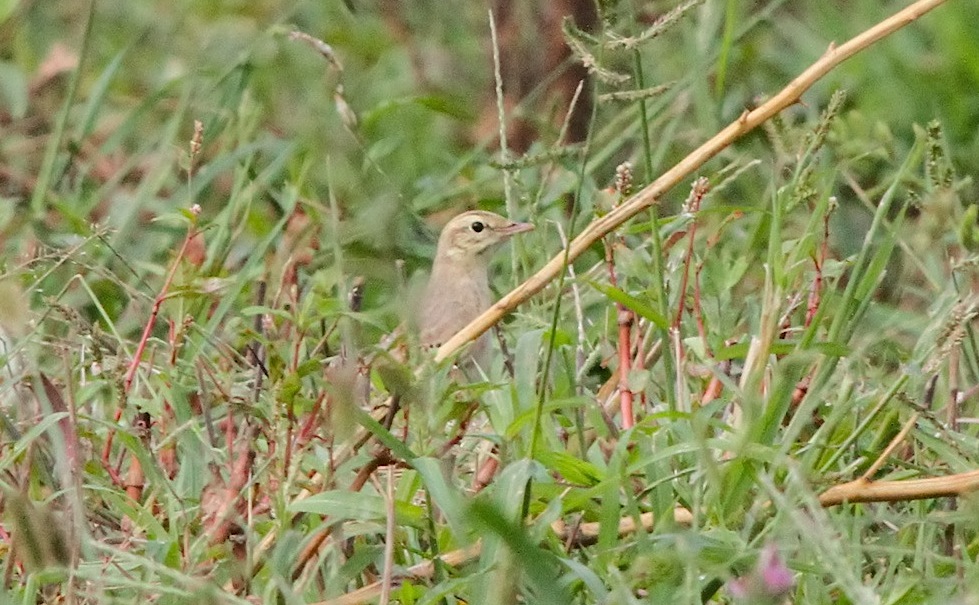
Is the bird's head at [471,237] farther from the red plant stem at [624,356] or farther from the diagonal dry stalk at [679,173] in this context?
the diagonal dry stalk at [679,173]

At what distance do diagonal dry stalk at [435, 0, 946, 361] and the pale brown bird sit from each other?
1881 millimetres

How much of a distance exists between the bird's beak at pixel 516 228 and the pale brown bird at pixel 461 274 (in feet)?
0.07

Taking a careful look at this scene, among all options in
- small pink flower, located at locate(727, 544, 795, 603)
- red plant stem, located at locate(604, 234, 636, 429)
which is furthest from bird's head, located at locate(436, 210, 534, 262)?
small pink flower, located at locate(727, 544, 795, 603)

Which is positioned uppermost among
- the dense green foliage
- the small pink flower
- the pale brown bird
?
the pale brown bird

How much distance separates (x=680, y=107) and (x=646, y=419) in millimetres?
2597

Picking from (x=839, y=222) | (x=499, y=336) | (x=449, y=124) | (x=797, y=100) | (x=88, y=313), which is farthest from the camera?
(x=449, y=124)

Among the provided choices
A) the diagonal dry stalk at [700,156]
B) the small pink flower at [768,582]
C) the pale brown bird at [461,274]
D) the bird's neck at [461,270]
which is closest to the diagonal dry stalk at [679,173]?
the diagonal dry stalk at [700,156]

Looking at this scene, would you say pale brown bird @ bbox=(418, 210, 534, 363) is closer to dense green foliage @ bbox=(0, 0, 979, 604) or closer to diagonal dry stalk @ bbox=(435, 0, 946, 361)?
dense green foliage @ bbox=(0, 0, 979, 604)

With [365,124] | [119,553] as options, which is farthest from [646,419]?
[365,124]

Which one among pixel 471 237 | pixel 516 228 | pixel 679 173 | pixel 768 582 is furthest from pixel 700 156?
pixel 471 237

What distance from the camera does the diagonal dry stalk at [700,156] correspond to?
9.17ft

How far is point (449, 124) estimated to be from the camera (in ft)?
23.0

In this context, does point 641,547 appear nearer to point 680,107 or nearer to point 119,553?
point 119,553

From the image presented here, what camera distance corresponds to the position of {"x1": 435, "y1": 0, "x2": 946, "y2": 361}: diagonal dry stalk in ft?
9.17
